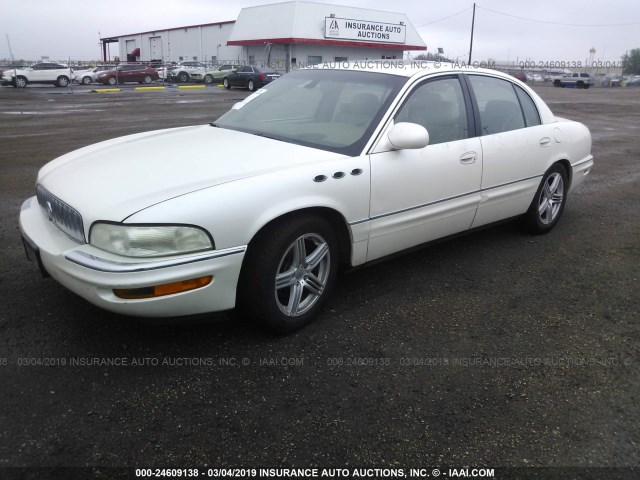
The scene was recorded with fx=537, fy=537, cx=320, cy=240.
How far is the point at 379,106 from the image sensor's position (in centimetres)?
358

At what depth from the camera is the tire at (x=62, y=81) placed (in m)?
32.2

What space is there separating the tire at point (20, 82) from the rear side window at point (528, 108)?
1300 inches

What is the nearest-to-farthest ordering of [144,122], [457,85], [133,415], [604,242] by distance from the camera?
1. [133,415]
2. [457,85]
3. [604,242]
4. [144,122]

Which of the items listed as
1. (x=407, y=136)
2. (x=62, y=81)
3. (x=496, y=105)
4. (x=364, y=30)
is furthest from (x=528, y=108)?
(x=364, y=30)

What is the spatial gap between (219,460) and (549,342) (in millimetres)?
2044

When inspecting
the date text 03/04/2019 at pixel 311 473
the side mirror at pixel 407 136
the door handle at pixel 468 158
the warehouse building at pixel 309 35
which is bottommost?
the date text 03/04/2019 at pixel 311 473

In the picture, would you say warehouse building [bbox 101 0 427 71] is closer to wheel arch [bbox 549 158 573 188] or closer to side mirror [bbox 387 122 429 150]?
wheel arch [bbox 549 158 573 188]

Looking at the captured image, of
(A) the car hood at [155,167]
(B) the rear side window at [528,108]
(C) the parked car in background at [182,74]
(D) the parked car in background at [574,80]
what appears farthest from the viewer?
(D) the parked car in background at [574,80]

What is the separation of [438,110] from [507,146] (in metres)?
0.77

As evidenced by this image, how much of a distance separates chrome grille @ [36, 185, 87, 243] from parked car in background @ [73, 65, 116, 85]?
118ft

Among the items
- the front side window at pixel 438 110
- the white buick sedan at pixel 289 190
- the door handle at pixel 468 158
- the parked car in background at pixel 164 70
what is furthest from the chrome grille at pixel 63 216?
the parked car in background at pixel 164 70

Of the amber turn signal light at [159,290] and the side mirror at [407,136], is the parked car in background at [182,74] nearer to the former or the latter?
the side mirror at [407,136]

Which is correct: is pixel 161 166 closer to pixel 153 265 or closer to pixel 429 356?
pixel 153 265

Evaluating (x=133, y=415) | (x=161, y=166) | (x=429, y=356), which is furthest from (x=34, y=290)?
(x=429, y=356)
